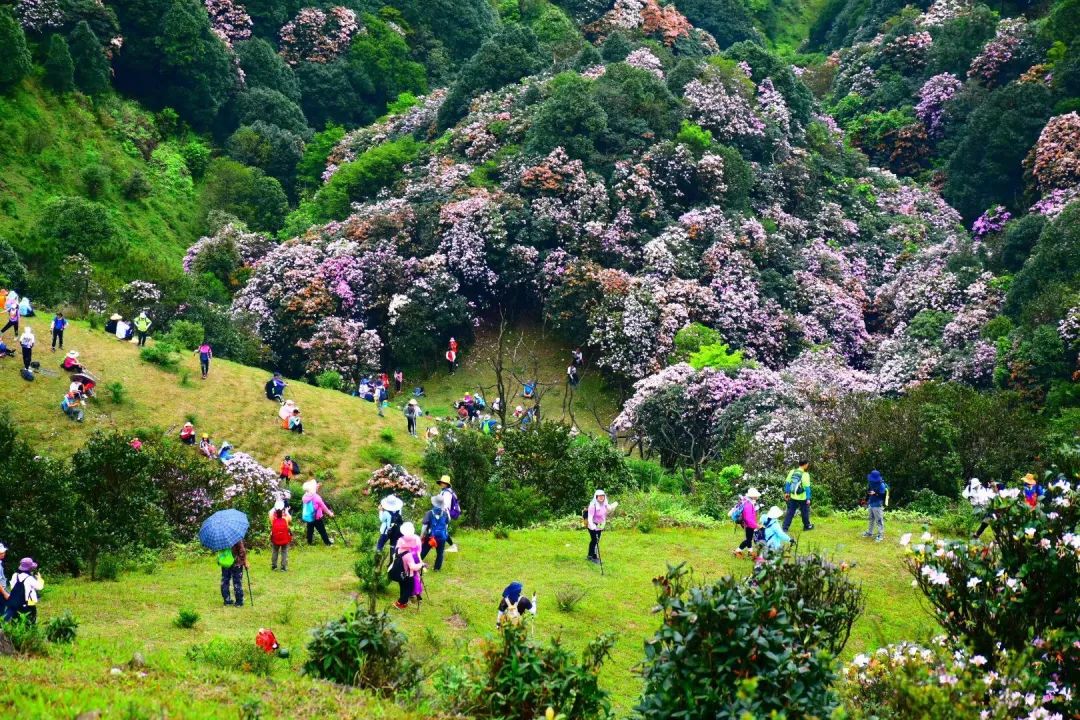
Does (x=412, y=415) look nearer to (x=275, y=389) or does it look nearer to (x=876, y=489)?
(x=275, y=389)

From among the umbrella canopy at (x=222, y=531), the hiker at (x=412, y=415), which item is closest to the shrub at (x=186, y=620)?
the umbrella canopy at (x=222, y=531)

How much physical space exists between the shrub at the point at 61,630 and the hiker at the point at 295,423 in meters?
20.2

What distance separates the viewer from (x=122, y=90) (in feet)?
196

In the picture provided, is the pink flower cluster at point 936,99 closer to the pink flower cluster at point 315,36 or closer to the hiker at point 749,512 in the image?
the pink flower cluster at point 315,36

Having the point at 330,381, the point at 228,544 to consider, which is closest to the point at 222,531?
the point at 228,544

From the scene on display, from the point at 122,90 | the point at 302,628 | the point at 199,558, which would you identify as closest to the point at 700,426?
the point at 199,558

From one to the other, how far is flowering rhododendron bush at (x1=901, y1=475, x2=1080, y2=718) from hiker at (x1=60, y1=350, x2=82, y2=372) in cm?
2671

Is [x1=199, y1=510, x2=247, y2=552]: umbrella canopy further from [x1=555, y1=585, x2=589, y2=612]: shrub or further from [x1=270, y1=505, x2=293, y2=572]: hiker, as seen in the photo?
[x1=555, y1=585, x2=589, y2=612]: shrub

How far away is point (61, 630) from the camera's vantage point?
12430 mm

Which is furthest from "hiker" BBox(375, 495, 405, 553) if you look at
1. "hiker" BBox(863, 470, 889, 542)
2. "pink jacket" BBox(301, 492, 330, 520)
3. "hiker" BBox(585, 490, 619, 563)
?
"hiker" BBox(863, 470, 889, 542)

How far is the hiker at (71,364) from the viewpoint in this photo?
30.9 metres

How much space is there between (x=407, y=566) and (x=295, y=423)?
18423 millimetres

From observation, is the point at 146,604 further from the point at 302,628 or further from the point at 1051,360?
the point at 1051,360

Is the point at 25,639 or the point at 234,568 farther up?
the point at 234,568
